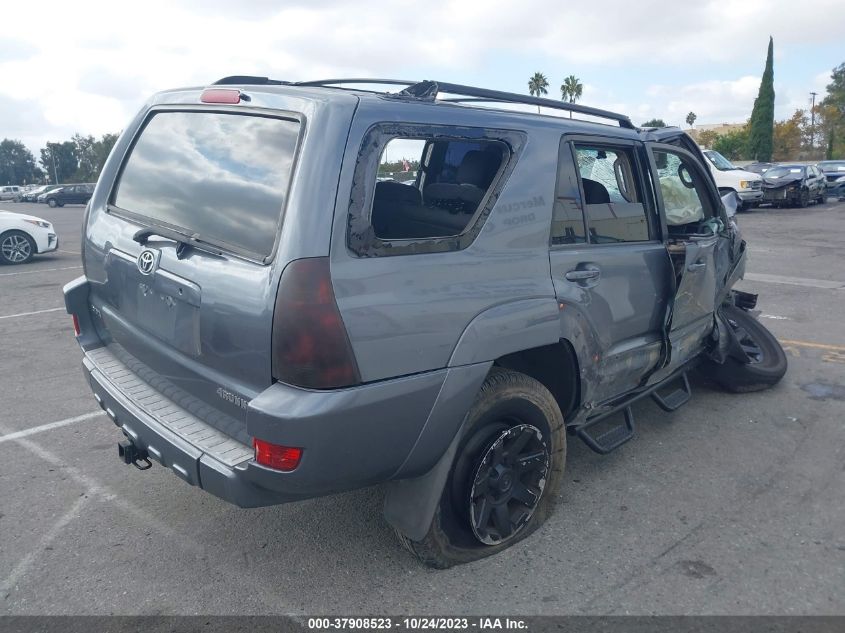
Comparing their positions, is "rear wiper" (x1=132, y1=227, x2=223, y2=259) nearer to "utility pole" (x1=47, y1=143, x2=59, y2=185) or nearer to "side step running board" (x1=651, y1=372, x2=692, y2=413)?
"side step running board" (x1=651, y1=372, x2=692, y2=413)

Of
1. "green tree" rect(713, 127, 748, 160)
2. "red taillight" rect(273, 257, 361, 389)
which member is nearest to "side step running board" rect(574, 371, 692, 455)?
"red taillight" rect(273, 257, 361, 389)

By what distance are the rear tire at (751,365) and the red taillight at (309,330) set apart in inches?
146

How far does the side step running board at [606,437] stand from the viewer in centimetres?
360

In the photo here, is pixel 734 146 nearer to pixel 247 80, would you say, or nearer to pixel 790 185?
pixel 790 185

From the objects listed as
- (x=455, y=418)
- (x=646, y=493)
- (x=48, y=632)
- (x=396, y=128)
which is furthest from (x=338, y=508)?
(x=396, y=128)

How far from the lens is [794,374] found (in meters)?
5.72

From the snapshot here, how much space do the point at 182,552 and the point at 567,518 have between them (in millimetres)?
1840

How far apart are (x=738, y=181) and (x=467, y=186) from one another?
21424 millimetres

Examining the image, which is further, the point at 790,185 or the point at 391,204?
the point at 790,185

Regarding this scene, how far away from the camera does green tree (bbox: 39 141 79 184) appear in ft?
339

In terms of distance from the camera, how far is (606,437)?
377cm

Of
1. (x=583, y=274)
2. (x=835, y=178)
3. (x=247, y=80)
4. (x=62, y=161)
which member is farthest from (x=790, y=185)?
(x=62, y=161)

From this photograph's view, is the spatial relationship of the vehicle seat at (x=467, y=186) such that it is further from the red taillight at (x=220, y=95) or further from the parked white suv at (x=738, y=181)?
the parked white suv at (x=738, y=181)

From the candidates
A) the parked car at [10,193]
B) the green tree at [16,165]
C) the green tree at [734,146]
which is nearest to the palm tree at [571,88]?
the green tree at [734,146]
